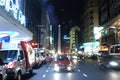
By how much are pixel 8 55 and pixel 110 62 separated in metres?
16.8

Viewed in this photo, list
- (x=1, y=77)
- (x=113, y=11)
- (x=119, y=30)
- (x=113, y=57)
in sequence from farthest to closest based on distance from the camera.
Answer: (x=113, y=11), (x=119, y=30), (x=113, y=57), (x=1, y=77)

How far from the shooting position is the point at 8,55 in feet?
75.0

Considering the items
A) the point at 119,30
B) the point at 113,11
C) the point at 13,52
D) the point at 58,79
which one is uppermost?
the point at 113,11

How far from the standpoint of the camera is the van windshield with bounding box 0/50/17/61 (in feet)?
73.3

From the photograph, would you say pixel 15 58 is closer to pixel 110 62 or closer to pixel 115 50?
pixel 110 62

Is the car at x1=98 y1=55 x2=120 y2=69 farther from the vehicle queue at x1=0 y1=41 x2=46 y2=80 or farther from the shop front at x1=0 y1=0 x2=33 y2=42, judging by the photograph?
the vehicle queue at x1=0 y1=41 x2=46 y2=80

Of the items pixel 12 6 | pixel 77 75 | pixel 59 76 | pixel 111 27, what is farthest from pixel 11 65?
pixel 111 27

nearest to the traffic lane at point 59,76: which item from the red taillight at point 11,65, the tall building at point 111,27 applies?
the red taillight at point 11,65

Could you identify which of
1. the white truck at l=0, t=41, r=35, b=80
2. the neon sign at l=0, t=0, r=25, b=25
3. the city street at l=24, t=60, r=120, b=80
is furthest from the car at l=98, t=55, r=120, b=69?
the white truck at l=0, t=41, r=35, b=80

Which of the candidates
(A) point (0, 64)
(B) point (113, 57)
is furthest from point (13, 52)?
(B) point (113, 57)

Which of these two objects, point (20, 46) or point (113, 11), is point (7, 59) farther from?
point (113, 11)

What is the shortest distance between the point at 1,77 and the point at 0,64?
695 mm

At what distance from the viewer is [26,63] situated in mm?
25188

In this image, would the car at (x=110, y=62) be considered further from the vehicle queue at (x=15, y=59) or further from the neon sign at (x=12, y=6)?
the vehicle queue at (x=15, y=59)
